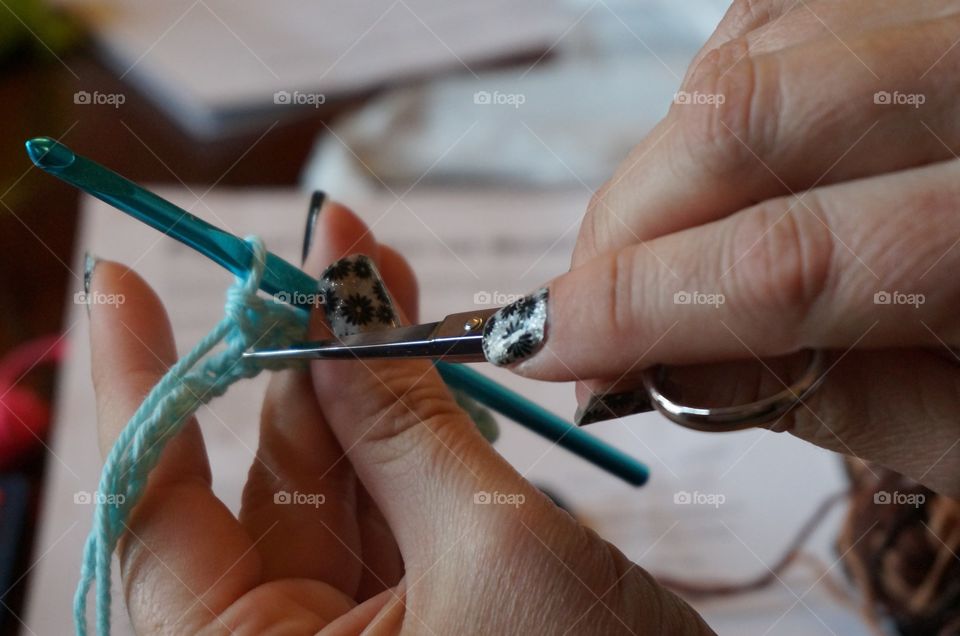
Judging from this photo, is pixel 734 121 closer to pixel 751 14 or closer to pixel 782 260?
pixel 782 260

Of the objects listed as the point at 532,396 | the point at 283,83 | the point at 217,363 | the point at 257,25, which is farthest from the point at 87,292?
the point at 257,25

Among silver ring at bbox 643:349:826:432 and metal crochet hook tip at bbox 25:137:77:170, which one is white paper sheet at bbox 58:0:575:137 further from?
silver ring at bbox 643:349:826:432

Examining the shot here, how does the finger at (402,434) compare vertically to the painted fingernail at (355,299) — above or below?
below

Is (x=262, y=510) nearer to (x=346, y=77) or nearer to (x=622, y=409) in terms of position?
(x=622, y=409)

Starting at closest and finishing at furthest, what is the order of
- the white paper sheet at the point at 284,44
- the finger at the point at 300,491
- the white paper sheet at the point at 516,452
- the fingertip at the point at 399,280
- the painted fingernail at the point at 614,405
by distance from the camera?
the painted fingernail at the point at 614,405 < the finger at the point at 300,491 < the fingertip at the point at 399,280 < the white paper sheet at the point at 516,452 < the white paper sheet at the point at 284,44

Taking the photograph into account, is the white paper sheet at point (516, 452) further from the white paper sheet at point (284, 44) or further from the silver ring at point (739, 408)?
the silver ring at point (739, 408)

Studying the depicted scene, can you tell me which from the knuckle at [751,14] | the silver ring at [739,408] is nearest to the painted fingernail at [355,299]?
the silver ring at [739,408]

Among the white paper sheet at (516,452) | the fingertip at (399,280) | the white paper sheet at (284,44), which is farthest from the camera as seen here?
the white paper sheet at (284,44)

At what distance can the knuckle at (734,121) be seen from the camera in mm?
393

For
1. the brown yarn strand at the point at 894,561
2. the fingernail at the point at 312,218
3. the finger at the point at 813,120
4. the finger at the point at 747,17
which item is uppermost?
the finger at the point at 747,17

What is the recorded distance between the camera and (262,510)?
1.97 ft

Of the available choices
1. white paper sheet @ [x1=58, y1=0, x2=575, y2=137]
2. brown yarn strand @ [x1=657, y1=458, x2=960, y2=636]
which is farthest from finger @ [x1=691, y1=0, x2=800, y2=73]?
white paper sheet @ [x1=58, y1=0, x2=575, y2=137]

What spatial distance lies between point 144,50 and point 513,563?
109 centimetres

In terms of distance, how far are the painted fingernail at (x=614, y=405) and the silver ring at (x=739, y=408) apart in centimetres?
3
